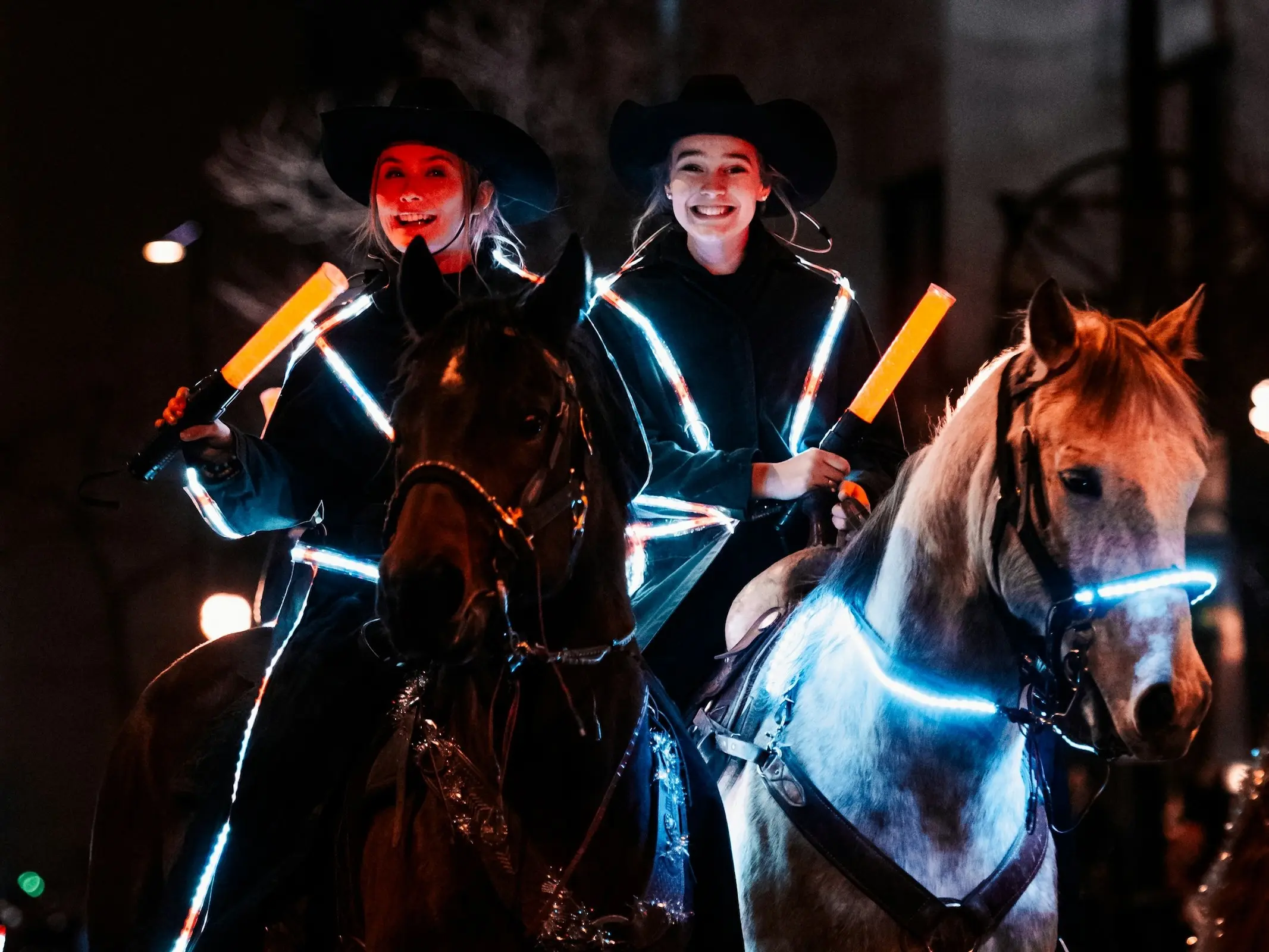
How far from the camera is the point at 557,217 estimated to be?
6.29 meters

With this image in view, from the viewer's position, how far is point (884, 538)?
2172 mm

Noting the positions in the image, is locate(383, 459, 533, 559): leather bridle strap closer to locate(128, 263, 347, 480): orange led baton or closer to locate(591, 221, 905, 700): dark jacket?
locate(128, 263, 347, 480): orange led baton

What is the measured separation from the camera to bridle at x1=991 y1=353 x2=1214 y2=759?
5.75 feet

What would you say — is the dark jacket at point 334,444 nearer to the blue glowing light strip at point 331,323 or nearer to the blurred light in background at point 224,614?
the blue glowing light strip at point 331,323

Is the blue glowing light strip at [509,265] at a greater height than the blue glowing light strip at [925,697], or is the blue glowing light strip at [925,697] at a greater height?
the blue glowing light strip at [509,265]

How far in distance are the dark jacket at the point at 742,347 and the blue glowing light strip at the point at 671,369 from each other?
13 mm

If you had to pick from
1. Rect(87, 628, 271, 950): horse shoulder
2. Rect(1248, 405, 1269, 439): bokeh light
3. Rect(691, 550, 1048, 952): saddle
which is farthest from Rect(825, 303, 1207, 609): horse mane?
Rect(1248, 405, 1269, 439): bokeh light

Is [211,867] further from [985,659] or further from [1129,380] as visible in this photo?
[1129,380]

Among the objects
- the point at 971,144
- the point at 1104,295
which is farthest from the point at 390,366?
the point at 971,144

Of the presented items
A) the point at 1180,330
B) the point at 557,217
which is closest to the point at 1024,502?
the point at 1180,330

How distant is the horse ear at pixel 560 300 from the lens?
1.66 metres

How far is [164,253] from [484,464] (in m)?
4.76

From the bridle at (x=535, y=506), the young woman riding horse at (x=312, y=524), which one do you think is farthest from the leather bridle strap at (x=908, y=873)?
the young woman riding horse at (x=312, y=524)

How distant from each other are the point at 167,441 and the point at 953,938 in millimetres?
1458
